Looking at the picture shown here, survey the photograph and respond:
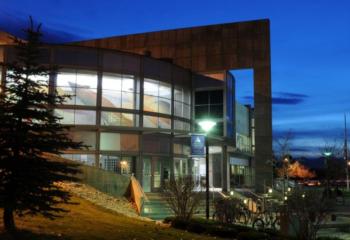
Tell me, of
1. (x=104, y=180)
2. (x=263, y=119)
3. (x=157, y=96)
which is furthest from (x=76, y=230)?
(x=263, y=119)

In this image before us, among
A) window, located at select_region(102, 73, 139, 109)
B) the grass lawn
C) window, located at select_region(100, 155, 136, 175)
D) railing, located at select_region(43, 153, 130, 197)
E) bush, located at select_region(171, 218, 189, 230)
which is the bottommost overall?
bush, located at select_region(171, 218, 189, 230)

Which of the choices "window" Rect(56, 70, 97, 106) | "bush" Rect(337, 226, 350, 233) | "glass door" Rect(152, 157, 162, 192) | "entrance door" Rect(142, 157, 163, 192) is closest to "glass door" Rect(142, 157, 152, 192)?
"entrance door" Rect(142, 157, 163, 192)

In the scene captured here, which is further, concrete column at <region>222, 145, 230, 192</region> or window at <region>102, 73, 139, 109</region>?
concrete column at <region>222, 145, 230, 192</region>

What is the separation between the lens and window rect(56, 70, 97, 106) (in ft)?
128

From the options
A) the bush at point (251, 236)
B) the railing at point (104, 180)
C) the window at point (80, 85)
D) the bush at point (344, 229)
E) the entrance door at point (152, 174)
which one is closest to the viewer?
the bush at point (251, 236)

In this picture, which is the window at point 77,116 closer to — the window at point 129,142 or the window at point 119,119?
the window at point 119,119

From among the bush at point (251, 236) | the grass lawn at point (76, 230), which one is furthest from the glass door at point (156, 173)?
the bush at point (251, 236)

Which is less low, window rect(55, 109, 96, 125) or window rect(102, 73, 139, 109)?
window rect(102, 73, 139, 109)

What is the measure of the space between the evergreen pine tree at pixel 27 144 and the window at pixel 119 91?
90.9ft

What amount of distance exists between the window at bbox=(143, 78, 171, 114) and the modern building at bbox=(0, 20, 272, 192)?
0.08 metres

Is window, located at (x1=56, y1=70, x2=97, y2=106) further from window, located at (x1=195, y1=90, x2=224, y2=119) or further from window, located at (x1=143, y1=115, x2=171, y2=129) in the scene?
window, located at (x1=195, y1=90, x2=224, y2=119)

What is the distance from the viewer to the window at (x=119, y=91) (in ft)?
132

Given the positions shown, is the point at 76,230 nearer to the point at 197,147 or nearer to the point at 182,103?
the point at 197,147

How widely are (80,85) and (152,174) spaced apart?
905 centimetres
